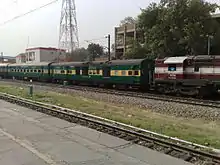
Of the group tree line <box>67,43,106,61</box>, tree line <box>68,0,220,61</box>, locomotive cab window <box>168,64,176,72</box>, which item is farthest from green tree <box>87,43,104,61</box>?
locomotive cab window <box>168,64,176,72</box>

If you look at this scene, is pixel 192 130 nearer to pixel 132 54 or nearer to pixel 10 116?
pixel 10 116

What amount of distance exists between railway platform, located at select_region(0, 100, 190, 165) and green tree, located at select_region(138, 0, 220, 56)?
32.1 metres

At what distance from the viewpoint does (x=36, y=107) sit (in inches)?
736

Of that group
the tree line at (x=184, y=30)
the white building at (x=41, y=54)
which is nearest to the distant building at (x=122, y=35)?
the white building at (x=41, y=54)

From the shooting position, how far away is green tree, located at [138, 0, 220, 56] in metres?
42.0

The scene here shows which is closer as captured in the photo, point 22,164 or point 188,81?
point 22,164

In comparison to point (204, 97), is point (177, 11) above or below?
above

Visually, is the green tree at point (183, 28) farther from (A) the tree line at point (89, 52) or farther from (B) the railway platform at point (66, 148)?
(A) the tree line at point (89, 52)

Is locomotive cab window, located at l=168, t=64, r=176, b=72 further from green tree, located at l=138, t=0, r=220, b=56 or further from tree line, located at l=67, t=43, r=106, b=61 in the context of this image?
tree line, located at l=67, t=43, r=106, b=61

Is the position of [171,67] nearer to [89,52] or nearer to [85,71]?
[85,71]

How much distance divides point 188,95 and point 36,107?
11.9 m

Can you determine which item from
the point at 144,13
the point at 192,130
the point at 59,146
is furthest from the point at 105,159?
the point at 144,13

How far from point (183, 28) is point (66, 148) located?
36.7 meters

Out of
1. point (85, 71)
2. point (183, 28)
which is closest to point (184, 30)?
point (183, 28)
